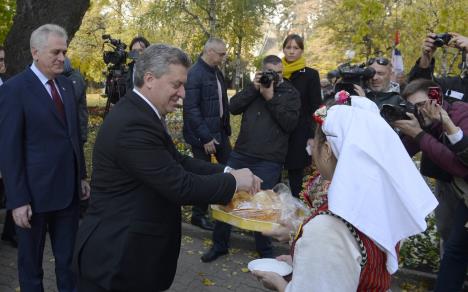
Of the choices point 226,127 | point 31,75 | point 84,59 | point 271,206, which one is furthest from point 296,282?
point 84,59

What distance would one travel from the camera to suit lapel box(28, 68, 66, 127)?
10.1 feet

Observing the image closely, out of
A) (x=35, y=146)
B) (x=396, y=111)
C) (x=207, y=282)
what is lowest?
(x=207, y=282)

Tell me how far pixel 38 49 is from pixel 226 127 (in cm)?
260

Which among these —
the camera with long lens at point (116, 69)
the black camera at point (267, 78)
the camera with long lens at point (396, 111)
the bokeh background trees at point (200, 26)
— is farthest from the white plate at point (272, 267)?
Answer: the bokeh background trees at point (200, 26)

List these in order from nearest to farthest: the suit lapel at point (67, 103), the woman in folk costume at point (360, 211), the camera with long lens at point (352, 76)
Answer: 1. the woman in folk costume at point (360, 211)
2. the suit lapel at point (67, 103)
3. the camera with long lens at point (352, 76)

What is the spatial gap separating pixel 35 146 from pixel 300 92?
3.04 metres

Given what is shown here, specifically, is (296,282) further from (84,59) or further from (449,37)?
(84,59)

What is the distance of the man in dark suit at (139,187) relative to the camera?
2154mm

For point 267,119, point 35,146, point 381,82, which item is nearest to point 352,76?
point 381,82

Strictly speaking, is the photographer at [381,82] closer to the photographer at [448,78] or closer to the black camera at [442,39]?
the photographer at [448,78]

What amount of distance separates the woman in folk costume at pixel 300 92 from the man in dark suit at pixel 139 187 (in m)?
2.89

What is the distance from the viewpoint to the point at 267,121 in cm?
443

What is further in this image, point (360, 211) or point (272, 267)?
point (272, 267)

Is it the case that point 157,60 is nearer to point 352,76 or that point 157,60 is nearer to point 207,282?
point 352,76
